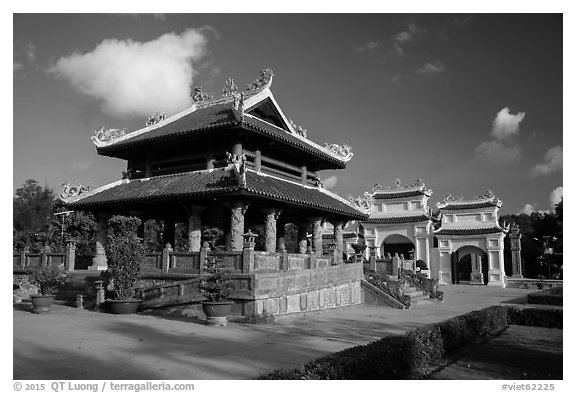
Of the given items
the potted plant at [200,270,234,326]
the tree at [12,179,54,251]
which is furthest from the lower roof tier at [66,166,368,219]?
the tree at [12,179,54,251]

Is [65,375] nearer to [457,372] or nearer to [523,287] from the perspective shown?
[457,372]

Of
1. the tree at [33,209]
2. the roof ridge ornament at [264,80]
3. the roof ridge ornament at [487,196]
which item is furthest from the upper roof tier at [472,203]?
the tree at [33,209]

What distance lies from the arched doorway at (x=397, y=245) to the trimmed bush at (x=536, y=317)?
30.8m

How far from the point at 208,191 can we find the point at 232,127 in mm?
3179

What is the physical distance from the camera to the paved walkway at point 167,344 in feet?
28.3

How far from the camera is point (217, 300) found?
588 inches

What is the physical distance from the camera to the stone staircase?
2053cm

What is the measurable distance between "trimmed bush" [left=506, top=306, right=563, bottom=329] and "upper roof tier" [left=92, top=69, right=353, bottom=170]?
472 inches

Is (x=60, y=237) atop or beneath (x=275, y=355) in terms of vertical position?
atop

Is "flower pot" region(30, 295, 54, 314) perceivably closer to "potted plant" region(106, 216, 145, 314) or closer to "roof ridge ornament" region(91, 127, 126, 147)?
"potted plant" region(106, 216, 145, 314)

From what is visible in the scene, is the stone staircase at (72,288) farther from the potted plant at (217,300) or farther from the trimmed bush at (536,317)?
the trimmed bush at (536,317)

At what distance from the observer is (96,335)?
11.9 m
